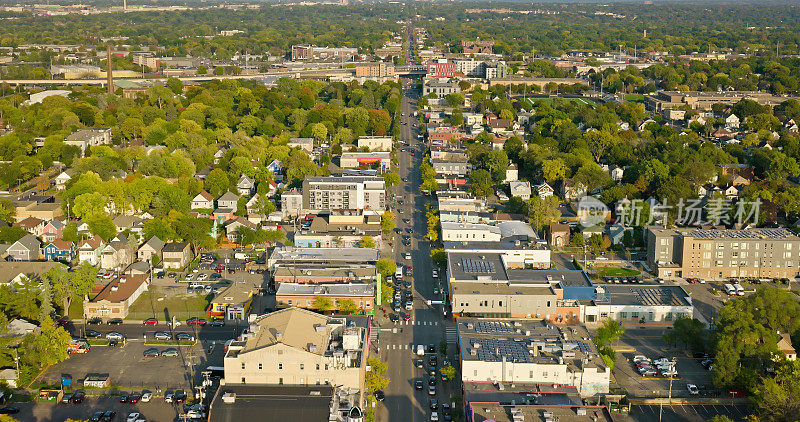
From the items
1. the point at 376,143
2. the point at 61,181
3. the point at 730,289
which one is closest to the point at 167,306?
the point at 61,181

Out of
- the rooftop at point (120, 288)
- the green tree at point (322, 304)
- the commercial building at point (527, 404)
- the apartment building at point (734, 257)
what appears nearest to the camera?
the commercial building at point (527, 404)

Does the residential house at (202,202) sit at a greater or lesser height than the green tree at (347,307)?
greater

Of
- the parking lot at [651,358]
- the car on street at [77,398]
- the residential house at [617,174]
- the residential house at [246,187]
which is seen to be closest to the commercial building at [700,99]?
the residential house at [617,174]

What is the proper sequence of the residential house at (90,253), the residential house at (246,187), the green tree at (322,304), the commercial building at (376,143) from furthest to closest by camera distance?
1. the commercial building at (376,143)
2. the residential house at (246,187)
3. the residential house at (90,253)
4. the green tree at (322,304)

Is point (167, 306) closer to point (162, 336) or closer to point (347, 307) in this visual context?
point (162, 336)

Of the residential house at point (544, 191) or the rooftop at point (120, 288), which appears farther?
the residential house at point (544, 191)

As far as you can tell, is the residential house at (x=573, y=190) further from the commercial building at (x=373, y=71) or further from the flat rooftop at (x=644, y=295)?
the commercial building at (x=373, y=71)
